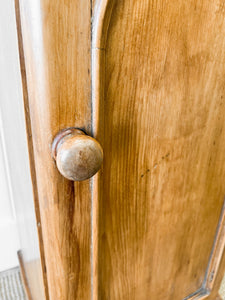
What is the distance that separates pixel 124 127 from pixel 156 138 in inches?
2.6

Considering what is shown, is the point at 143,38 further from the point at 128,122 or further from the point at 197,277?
the point at 197,277

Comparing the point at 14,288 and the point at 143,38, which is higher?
the point at 143,38

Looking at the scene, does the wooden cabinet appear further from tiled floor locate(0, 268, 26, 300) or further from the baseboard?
tiled floor locate(0, 268, 26, 300)

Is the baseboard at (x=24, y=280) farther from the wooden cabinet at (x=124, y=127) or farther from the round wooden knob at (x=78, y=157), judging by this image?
the round wooden knob at (x=78, y=157)

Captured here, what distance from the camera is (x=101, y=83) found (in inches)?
12.0

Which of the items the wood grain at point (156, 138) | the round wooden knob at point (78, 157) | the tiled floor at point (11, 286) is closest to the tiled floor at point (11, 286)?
the tiled floor at point (11, 286)

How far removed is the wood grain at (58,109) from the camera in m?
0.26

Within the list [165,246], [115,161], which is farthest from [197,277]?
[115,161]

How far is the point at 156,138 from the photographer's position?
40 cm

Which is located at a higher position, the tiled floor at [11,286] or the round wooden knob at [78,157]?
the round wooden knob at [78,157]

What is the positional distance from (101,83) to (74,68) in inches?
1.5

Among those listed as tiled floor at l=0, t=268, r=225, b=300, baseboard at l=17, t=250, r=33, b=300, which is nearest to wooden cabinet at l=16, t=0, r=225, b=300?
baseboard at l=17, t=250, r=33, b=300

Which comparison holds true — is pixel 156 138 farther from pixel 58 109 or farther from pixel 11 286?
pixel 11 286

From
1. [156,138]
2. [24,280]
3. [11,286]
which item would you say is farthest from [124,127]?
[11,286]
